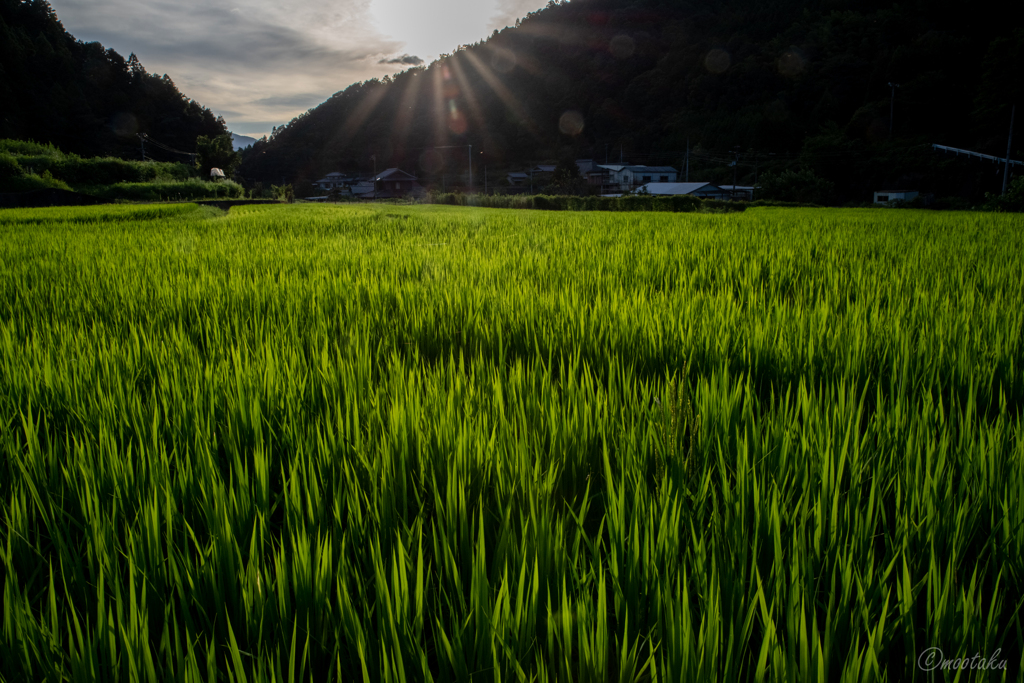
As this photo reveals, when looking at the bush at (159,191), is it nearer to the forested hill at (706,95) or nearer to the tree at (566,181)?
the tree at (566,181)

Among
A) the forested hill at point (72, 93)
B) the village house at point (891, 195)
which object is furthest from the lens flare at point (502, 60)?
the village house at point (891, 195)

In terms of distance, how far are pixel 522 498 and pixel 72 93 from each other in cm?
5762

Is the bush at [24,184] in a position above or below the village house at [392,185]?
below

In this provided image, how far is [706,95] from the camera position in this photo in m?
56.0

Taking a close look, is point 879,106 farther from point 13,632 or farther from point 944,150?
point 13,632

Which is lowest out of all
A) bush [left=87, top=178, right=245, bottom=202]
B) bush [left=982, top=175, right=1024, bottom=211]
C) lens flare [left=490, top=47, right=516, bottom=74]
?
bush [left=982, top=175, right=1024, bottom=211]

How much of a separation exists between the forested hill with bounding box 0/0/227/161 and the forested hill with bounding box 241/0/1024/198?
62.0 feet

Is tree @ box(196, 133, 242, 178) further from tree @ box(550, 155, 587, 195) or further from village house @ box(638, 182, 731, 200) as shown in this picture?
village house @ box(638, 182, 731, 200)

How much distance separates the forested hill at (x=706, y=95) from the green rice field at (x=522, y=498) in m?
45.7

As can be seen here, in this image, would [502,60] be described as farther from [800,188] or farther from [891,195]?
[891,195]

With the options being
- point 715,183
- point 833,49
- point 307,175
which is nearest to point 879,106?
point 833,49

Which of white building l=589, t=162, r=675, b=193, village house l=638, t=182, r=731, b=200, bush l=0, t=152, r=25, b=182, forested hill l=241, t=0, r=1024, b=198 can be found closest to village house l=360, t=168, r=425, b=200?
forested hill l=241, t=0, r=1024, b=198

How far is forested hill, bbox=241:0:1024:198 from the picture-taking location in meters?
40.8

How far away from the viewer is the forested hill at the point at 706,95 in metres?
40.8
